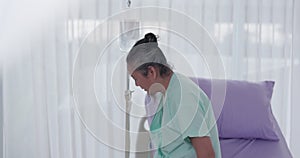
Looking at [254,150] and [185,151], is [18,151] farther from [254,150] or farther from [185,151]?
[185,151]

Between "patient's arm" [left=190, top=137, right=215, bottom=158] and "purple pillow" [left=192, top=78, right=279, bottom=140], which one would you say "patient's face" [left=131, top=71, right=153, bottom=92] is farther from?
"purple pillow" [left=192, top=78, right=279, bottom=140]

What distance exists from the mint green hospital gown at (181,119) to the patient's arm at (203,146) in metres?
0.02

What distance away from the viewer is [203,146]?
1.55 meters

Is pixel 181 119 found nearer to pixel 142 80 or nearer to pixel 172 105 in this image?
pixel 172 105

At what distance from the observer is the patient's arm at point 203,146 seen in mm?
1539

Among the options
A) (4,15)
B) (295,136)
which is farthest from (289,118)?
(4,15)

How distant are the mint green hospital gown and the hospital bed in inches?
27.4

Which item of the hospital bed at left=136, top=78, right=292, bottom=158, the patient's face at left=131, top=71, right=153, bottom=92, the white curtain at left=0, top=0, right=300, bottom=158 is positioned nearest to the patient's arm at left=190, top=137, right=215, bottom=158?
the patient's face at left=131, top=71, right=153, bottom=92

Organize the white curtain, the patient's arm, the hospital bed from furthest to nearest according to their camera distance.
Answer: the white curtain → the hospital bed → the patient's arm

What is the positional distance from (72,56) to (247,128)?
4.02 feet

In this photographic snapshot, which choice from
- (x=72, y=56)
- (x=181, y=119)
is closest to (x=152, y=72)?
(x=181, y=119)

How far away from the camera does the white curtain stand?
2971 millimetres

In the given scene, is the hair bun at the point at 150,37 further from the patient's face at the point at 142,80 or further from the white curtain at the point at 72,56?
the white curtain at the point at 72,56

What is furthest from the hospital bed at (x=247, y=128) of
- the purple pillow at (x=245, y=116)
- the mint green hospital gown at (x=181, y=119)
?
the mint green hospital gown at (x=181, y=119)
